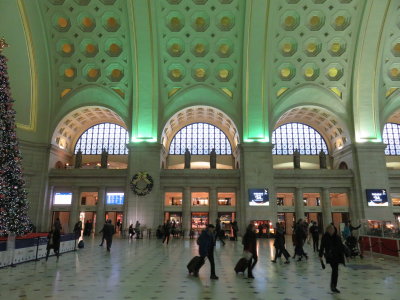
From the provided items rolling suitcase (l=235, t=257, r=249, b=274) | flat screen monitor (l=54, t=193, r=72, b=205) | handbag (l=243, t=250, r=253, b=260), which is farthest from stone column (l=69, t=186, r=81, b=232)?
handbag (l=243, t=250, r=253, b=260)

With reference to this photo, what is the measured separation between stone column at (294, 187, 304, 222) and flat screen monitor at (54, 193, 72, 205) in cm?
1978

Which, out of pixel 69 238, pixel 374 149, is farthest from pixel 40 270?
pixel 374 149

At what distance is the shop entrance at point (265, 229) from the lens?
2356 centimetres

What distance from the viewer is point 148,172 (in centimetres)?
2541

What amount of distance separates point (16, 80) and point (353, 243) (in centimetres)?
2605

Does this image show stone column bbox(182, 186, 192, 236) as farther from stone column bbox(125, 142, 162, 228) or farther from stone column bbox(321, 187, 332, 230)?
stone column bbox(321, 187, 332, 230)

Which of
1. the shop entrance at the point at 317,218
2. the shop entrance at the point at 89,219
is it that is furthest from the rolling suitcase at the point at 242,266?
the shop entrance at the point at 317,218

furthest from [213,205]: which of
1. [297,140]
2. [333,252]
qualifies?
[333,252]

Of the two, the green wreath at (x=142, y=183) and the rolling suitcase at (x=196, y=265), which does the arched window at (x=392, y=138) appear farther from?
the rolling suitcase at (x=196, y=265)

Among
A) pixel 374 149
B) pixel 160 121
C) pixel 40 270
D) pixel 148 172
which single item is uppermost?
pixel 160 121

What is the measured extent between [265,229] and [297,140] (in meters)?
12.3

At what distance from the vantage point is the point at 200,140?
32.3 metres

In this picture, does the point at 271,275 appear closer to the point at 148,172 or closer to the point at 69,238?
the point at 69,238

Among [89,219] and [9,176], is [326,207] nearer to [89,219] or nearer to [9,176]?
[89,219]
